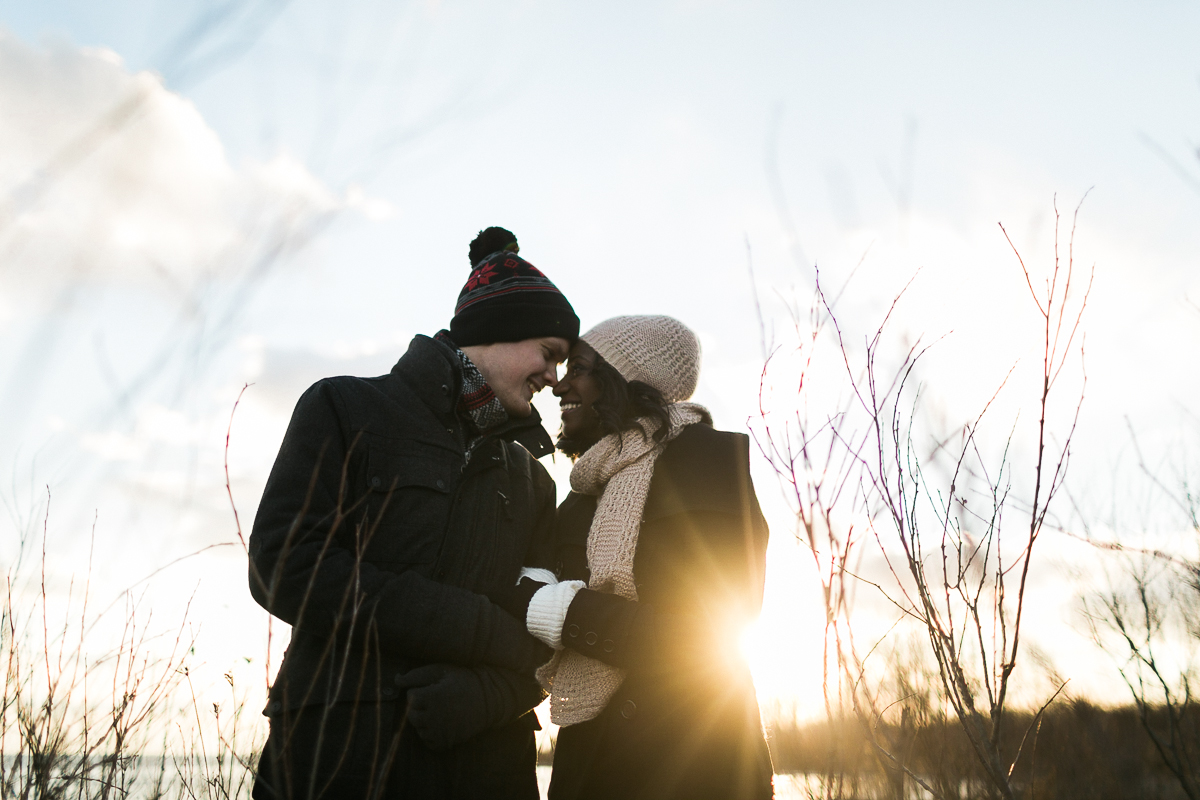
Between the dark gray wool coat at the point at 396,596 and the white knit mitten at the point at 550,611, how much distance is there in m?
0.04

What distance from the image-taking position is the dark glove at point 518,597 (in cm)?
171

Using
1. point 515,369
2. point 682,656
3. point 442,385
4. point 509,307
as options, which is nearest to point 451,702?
point 682,656

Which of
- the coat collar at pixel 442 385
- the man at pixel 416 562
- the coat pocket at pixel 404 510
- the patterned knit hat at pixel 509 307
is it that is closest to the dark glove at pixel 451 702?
the man at pixel 416 562

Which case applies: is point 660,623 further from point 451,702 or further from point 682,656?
point 451,702

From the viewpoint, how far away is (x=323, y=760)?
4.83 feet

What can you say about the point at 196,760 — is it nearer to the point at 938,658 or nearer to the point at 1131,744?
the point at 938,658

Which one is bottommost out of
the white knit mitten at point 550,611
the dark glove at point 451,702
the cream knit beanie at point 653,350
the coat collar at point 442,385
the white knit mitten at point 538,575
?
the dark glove at point 451,702

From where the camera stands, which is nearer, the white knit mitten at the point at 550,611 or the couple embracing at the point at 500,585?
the couple embracing at the point at 500,585

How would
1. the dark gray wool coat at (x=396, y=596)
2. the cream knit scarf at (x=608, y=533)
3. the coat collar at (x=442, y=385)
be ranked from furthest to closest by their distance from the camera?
the coat collar at (x=442, y=385) → the cream knit scarf at (x=608, y=533) → the dark gray wool coat at (x=396, y=596)

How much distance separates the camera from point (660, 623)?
→ 5.54ft

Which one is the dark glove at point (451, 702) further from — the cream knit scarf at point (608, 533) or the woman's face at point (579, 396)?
the woman's face at point (579, 396)

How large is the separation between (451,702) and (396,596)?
0.25 m

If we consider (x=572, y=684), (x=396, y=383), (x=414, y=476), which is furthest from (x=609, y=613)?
(x=396, y=383)

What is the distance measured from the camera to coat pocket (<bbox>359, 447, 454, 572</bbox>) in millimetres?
1668
